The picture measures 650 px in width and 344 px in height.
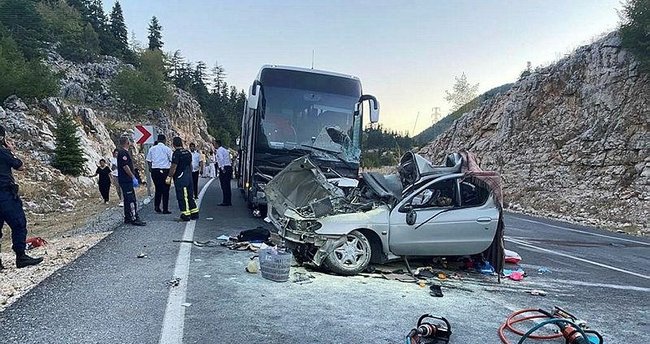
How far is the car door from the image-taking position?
668cm

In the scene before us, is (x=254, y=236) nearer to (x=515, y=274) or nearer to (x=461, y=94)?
(x=515, y=274)

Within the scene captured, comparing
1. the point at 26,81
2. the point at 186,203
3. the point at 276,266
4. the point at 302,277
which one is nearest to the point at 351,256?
the point at 302,277

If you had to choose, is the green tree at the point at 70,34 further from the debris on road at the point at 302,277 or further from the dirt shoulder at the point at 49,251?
the debris on road at the point at 302,277

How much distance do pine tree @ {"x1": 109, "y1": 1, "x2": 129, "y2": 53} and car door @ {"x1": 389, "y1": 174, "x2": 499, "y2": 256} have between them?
90.3 metres

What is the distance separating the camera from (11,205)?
238 inches

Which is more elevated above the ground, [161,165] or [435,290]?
[161,165]

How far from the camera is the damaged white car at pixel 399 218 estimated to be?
6402 millimetres

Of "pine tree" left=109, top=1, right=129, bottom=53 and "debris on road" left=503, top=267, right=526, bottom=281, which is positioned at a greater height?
"pine tree" left=109, top=1, right=129, bottom=53

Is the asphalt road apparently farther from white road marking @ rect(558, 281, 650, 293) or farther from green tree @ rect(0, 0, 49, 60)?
green tree @ rect(0, 0, 49, 60)

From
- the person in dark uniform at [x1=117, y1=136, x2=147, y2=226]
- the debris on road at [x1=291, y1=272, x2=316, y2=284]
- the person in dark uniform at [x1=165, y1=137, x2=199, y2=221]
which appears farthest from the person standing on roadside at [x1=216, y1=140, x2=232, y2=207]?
the debris on road at [x1=291, y1=272, x2=316, y2=284]

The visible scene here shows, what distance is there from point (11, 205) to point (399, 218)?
521 cm

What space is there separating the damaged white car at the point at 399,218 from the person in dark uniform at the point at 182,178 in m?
3.11

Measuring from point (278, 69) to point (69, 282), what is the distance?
643 centimetres

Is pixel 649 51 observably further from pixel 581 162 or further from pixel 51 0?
pixel 51 0
